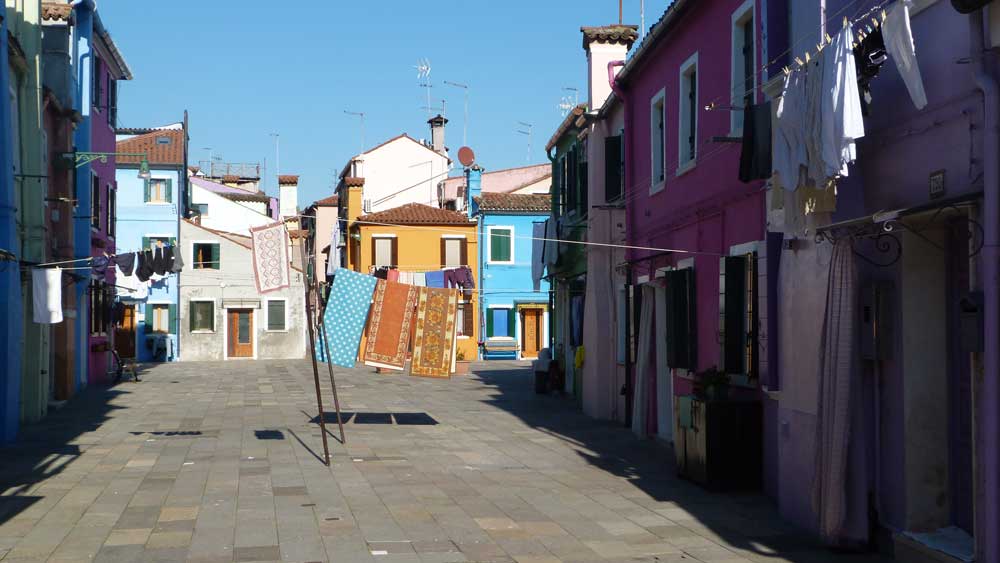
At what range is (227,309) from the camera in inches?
1807

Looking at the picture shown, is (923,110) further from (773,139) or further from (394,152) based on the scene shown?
(394,152)

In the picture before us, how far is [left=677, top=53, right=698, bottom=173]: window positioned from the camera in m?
15.4

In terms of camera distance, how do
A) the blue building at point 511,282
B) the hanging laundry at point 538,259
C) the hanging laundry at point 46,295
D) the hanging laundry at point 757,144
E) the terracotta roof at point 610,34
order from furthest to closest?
the blue building at point 511,282, the hanging laundry at point 538,259, the terracotta roof at point 610,34, the hanging laundry at point 46,295, the hanging laundry at point 757,144

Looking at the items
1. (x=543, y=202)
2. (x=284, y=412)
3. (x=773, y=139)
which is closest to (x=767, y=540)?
(x=773, y=139)

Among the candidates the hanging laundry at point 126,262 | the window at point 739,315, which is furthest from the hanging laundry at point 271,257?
the hanging laundry at point 126,262

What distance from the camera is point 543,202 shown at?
47.1 meters

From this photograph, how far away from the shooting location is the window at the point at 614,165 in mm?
19750

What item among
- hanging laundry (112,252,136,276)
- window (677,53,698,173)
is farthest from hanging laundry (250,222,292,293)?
hanging laundry (112,252,136,276)

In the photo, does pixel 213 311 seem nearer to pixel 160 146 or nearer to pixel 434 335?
pixel 160 146

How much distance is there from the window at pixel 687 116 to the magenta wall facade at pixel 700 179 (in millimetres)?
169

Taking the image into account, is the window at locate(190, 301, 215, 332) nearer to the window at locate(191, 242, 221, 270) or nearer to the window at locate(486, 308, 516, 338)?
the window at locate(191, 242, 221, 270)

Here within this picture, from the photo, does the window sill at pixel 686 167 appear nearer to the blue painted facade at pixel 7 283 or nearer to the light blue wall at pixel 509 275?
the blue painted facade at pixel 7 283

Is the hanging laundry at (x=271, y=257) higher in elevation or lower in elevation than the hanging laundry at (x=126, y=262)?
lower

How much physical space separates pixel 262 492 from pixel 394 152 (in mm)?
44256
